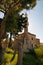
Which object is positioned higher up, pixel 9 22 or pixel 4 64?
pixel 9 22

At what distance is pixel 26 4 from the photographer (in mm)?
26625

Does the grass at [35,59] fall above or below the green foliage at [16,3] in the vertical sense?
below

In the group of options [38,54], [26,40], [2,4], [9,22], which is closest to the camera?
[2,4]

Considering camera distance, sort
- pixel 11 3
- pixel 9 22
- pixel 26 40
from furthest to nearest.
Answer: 1. pixel 26 40
2. pixel 9 22
3. pixel 11 3

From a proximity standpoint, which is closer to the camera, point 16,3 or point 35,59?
point 16,3

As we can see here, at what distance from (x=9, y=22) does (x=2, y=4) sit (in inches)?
220

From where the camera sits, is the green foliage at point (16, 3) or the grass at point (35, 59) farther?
the green foliage at point (16, 3)

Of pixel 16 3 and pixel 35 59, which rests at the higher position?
pixel 16 3

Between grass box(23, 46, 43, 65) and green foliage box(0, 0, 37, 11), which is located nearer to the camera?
grass box(23, 46, 43, 65)

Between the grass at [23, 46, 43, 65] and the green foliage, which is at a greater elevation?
the green foliage

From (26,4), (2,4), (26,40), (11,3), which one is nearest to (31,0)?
(26,4)

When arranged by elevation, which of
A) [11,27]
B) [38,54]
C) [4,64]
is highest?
[11,27]

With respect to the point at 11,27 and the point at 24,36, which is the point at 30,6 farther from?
the point at 24,36

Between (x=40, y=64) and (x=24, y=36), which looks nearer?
(x=40, y=64)
